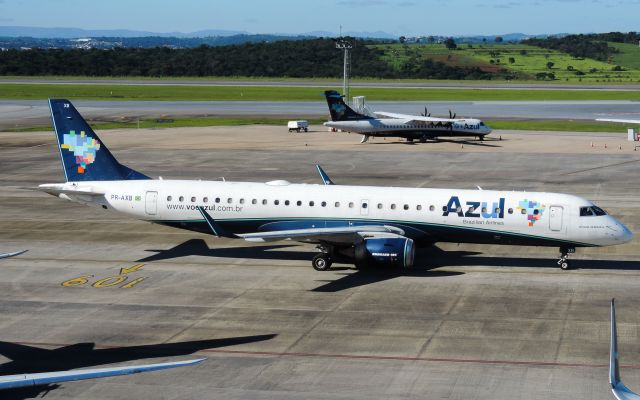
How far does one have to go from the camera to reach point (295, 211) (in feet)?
133

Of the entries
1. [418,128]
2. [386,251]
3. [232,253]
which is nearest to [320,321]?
[386,251]

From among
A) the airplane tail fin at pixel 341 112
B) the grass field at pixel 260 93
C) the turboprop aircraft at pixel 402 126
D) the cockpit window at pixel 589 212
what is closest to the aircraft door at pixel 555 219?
the cockpit window at pixel 589 212

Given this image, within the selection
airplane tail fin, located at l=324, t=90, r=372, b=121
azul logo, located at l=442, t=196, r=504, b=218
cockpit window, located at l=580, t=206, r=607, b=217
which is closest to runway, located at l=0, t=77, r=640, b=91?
airplane tail fin, located at l=324, t=90, r=372, b=121

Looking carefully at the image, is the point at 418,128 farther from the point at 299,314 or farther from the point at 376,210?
the point at 299,314

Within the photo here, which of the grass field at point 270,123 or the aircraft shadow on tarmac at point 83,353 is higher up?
the grass field at point 270,123

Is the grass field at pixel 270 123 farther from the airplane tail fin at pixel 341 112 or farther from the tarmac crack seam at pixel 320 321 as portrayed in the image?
the tarmac crack seam at pixel 320 321

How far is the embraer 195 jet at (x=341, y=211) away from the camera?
37.7m

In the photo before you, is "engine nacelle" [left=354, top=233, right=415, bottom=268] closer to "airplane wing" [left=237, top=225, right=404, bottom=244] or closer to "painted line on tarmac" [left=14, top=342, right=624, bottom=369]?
"airplane wing" [left=237, top=225, right=404, bottom=244]

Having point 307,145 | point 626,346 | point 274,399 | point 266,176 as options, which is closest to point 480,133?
point 307,145

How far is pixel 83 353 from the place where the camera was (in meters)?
28.2

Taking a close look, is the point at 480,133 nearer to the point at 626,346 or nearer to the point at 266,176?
the point at 266,176

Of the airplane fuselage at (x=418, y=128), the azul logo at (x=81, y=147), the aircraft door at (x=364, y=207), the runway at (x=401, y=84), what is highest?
the azul logo at (x=81, y=147)

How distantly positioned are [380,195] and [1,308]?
16.8 m

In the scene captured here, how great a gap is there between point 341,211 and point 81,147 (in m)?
13.3
